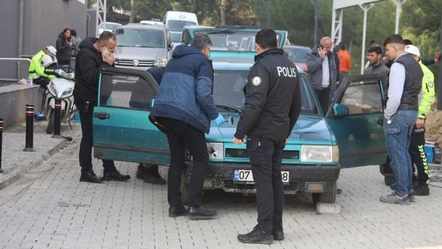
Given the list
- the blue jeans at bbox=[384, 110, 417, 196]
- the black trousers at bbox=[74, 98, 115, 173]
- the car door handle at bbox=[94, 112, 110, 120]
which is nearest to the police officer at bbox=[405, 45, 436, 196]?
the blue jeans at bbox=[384, 110, 417, 196]

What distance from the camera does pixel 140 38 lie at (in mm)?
27000

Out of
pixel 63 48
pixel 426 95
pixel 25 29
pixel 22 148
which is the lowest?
pixel 22 148

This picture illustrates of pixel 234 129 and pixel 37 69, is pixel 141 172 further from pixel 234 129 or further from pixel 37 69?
pixel 37 69

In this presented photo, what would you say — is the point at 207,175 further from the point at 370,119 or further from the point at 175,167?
the point at 370,119

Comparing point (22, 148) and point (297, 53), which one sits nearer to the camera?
point (22, 148)

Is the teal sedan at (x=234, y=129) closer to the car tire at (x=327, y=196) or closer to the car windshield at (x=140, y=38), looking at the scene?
the car tire at (x=327, y=196)

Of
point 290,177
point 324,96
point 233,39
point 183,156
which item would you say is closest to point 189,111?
point 183,156

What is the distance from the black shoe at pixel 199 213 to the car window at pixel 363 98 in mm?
2412

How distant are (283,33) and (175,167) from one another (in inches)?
350

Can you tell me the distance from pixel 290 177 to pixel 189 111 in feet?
4.13

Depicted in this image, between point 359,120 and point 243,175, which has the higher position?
point 359,120

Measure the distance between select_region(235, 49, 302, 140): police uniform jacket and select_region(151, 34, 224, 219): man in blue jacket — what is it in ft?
2.36

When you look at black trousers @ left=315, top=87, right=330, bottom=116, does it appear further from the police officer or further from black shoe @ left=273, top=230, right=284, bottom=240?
black shoe @ left=273, top=230, right=284, bottom=240

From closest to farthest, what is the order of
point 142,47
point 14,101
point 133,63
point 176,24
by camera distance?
point 14,101, point 133,63, point 142,47, point 176,24
